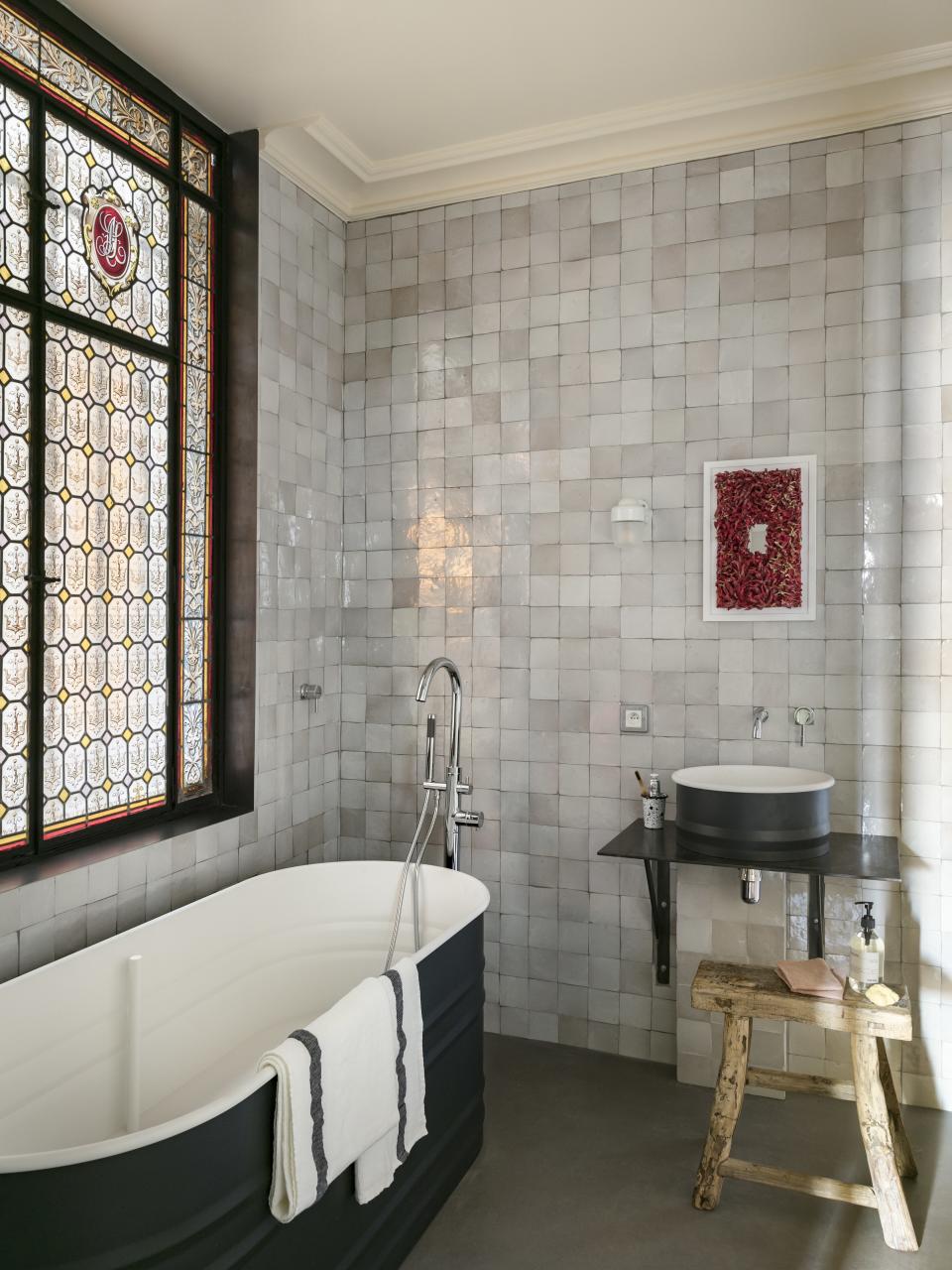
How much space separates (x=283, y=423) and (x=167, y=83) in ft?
3.50

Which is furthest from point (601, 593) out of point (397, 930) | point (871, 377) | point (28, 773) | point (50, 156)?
point (50, 156)

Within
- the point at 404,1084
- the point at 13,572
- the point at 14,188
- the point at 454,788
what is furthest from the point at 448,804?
the point at 14,188

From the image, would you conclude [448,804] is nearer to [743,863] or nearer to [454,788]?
[454,788]

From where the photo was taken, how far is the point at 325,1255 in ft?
5.89

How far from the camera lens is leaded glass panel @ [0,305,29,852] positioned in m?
A: 2.31

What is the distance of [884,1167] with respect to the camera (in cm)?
217

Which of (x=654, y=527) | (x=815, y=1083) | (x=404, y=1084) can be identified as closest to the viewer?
(x=404, y=1084)

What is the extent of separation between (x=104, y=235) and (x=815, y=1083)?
2.98 meters

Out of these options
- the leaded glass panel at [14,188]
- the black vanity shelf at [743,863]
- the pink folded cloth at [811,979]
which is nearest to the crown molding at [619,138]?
the leaded glass panel at [14,188]

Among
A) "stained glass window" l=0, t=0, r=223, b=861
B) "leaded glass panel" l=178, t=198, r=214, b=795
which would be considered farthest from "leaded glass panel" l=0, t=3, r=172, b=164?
"leaded glass panel" l=178, t=198, r=214, b=795

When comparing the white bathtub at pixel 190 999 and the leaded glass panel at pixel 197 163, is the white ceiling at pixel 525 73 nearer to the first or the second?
the leaded glass panel at pixel 197 163

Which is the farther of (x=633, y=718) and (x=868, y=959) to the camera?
(x=633, y=718)

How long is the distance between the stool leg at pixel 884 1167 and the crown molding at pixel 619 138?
272cm

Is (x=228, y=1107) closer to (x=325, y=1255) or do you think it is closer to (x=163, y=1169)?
(x=163, y=1169)
